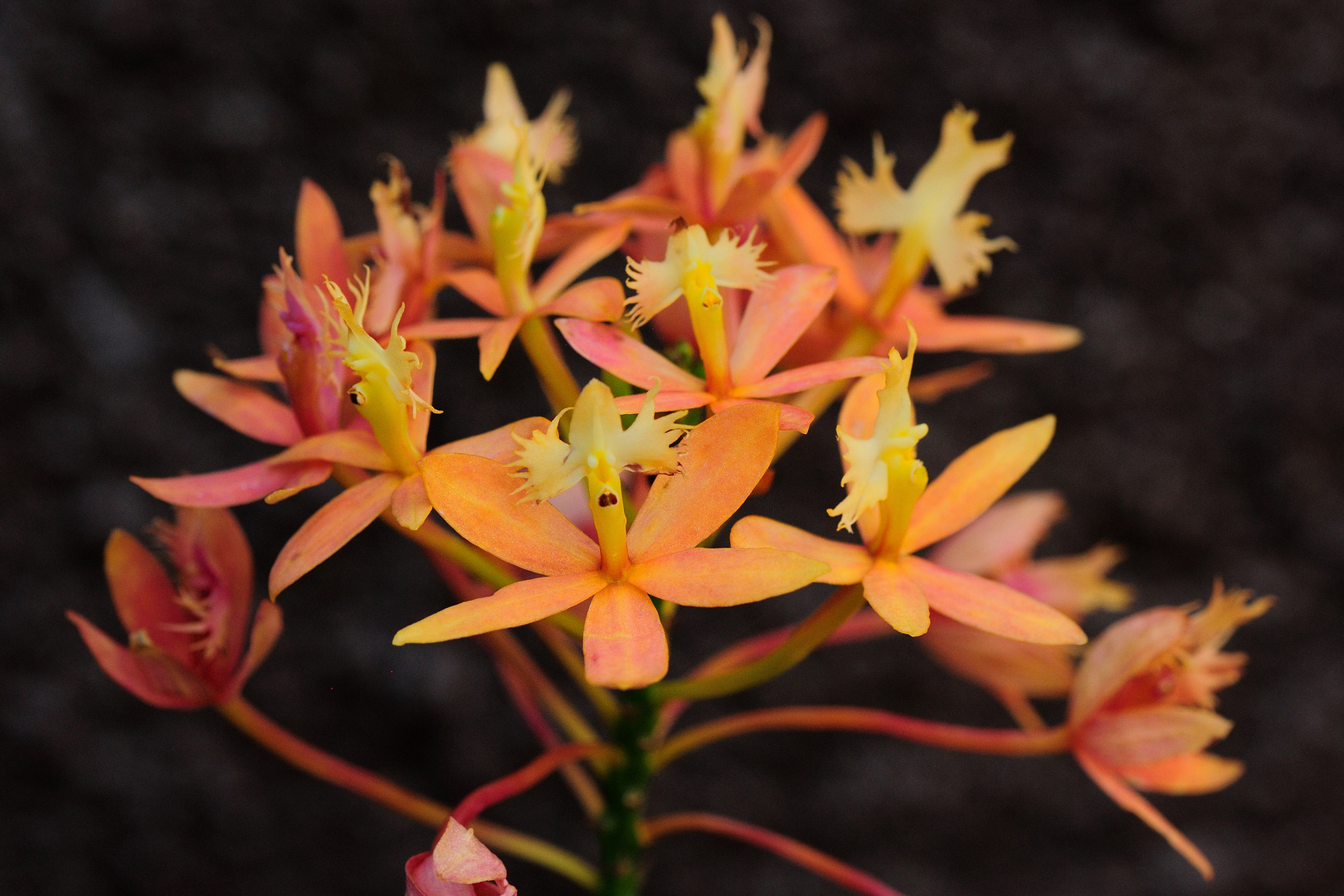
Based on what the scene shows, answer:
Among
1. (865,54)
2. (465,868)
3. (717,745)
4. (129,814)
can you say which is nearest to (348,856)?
(129,814)

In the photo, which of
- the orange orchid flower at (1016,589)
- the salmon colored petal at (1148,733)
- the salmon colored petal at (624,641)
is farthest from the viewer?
the orange orchid flower at (1016,589)

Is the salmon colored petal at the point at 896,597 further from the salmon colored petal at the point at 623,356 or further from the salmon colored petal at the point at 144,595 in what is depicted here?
the salmon colored petal at the point at 144,595

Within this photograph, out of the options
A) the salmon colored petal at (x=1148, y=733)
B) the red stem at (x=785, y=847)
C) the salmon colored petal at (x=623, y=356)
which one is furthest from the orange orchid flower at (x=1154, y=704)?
the salmon colored petal at (x=623, y=356)

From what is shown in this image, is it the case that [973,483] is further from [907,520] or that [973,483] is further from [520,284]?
[520,284]

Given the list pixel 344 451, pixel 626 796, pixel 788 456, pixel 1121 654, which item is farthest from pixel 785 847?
pixel 788 456

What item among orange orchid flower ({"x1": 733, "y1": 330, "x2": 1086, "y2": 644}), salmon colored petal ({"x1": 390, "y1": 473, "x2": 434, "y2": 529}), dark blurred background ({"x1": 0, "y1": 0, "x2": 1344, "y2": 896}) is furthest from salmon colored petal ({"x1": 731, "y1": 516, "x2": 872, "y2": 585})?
dark blurred background ({"x1": 0, "y1": 0, "x2": 1344, "y2": 896})

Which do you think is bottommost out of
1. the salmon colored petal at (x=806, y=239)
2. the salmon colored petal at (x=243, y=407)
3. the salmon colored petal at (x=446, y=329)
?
the salmon colored petal at (x=243, y=407)
